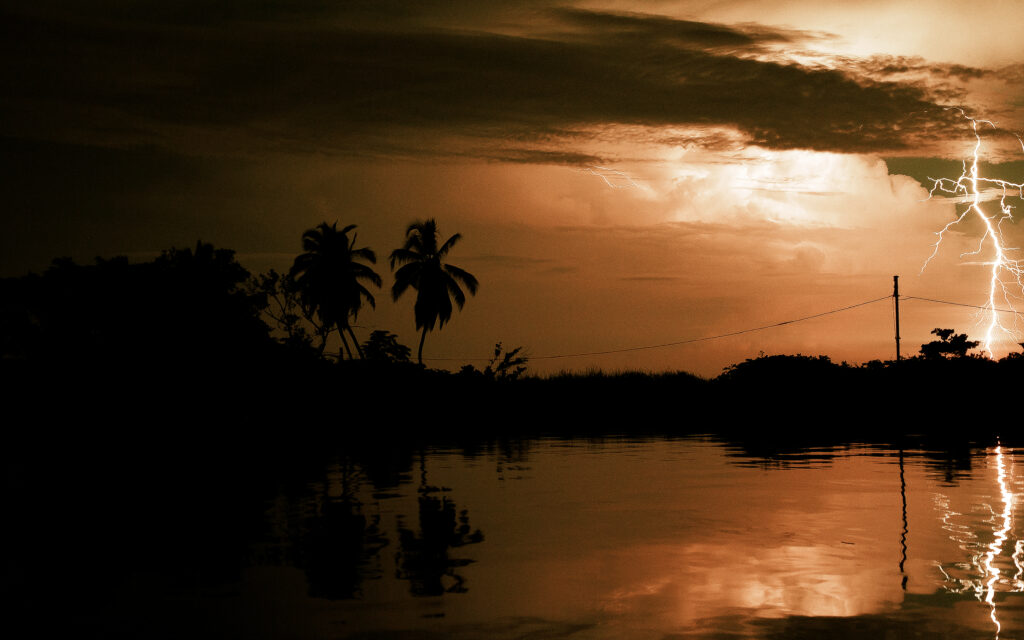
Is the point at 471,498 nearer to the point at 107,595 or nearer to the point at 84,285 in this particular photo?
the point at 107,595

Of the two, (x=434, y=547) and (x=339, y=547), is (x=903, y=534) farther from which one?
(x=339, y=547)

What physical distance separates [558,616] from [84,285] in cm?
2784

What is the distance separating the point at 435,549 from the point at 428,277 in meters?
46.3

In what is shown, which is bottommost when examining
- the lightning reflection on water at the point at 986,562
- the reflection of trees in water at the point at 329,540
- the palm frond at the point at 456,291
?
the reflection of trees in water at the point at 329,540

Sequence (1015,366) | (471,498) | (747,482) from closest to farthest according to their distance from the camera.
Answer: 1. (471,498)
2. (747,482)
3. (1015,366)

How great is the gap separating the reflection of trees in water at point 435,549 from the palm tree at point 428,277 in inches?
1633

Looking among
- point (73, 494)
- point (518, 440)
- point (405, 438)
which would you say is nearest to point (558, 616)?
point (73, 494)

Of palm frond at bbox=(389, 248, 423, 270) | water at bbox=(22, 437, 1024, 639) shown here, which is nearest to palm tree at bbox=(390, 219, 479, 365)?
palm frond at bbox=(389, 248, 423, 270)

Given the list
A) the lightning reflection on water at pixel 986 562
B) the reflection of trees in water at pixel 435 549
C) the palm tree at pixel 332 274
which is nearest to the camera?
the lightning reflection on water at pixel 986 562

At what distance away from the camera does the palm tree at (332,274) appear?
185 ft

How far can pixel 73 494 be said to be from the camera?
20859 mm

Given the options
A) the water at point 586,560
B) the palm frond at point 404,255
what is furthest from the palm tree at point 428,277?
the water at point 586,560

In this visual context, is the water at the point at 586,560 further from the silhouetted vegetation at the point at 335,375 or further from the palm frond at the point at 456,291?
the palm frond at the point at 456,291

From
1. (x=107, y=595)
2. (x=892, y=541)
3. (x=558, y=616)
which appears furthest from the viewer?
(x=892, y=541)
